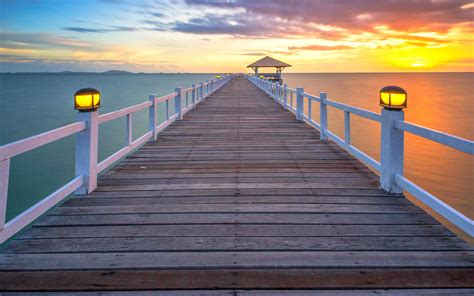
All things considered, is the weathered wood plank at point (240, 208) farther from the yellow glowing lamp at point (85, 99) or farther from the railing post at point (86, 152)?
the yellow glowing lamp at point (85, 99)

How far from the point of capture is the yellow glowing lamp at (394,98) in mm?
4273

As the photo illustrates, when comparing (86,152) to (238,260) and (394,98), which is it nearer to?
(238,260)

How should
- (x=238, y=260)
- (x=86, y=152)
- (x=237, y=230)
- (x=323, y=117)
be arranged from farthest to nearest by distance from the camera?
(x=323, y=117) → (x=86, y=152) → (x=237, y=230) → (x=238, y=260)

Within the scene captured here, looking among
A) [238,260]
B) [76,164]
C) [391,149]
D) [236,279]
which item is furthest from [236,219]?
[76,164]

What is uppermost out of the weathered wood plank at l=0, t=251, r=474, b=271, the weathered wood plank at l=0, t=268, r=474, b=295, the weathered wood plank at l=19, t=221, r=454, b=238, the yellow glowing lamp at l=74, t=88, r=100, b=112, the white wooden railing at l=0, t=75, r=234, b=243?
the yellow glowing lamp at l=74, t=88, r=100, b=112

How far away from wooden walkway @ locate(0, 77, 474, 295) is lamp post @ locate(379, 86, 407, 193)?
0.82ft

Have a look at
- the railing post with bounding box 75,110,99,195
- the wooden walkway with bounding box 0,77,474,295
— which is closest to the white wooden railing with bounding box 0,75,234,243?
the railing post with bounding box 75,110,99,195

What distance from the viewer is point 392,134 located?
433 cm

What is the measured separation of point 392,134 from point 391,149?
0.17 m

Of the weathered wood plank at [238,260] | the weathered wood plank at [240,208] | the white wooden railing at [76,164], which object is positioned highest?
the white wooden railing at [76,164]

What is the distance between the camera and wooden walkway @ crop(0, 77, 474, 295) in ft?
8.52

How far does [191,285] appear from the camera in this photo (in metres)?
2.51

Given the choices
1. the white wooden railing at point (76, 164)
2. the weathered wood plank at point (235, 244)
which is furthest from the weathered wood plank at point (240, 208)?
the weathered wood plank at point (235, 244)

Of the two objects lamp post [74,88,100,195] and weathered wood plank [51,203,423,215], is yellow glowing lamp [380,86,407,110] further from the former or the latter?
lamp post [74,88,100,195]
